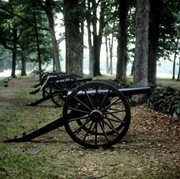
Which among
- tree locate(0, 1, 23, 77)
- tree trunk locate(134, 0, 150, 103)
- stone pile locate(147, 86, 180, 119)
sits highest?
tree locate(0, 1, 23, 77)

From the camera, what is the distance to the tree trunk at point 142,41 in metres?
8.23

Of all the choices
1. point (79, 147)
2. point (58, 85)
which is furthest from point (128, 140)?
point (58, 85)

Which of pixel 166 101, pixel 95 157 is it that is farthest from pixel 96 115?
pixel 166 101

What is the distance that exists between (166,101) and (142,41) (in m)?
2.46

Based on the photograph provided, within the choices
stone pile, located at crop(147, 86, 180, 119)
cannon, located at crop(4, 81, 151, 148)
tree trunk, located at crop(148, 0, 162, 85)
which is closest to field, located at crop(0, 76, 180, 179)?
cannon, located at crop(4, 81, 151, 148)

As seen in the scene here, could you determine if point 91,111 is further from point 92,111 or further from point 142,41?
point 142,41

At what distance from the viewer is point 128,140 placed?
4.85m

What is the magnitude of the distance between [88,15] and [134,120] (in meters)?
6.74

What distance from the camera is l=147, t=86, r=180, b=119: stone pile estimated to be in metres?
6.47

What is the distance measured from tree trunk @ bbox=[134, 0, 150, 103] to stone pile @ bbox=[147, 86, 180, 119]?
820 millimetres

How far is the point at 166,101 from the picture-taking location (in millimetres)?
7141

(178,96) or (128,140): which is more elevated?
(178,96)

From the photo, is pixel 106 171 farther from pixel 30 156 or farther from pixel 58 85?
pixel 58 85

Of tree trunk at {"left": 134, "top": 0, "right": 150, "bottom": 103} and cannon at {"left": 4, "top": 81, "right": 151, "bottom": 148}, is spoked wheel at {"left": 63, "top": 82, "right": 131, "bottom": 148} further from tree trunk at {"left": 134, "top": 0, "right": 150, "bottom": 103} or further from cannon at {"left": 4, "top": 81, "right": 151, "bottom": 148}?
tree trunk at {"left": 134, "top": 0, "right": 150, "bottom": 103}
